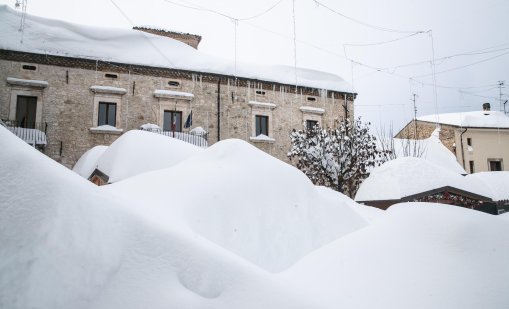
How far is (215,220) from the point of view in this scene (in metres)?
4.41

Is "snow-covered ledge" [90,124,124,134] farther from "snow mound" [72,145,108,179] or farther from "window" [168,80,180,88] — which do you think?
"window" [168,80,180,88]

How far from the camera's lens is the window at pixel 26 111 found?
44.5ft

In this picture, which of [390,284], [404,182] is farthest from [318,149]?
[390,284]

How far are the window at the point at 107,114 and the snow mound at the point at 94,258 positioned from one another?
14.2m

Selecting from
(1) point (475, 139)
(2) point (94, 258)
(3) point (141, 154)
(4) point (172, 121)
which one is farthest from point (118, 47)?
(1) point (475, 139)

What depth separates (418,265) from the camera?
2.13 meters

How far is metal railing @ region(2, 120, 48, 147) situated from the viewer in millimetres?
12734

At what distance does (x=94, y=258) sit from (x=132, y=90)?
1505 cm

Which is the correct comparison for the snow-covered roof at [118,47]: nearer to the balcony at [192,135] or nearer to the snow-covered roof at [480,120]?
the balcony at [192,135]

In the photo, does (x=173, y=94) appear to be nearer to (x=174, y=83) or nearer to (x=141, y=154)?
(x=174, y=83)

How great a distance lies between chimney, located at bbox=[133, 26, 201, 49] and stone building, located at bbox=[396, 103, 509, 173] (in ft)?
60.1

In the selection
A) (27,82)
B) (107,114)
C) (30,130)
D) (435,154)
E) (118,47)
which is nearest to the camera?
(30,130)

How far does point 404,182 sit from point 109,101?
1261cm

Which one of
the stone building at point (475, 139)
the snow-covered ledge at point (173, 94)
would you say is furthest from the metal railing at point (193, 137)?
the stone building at point (475, 139)
